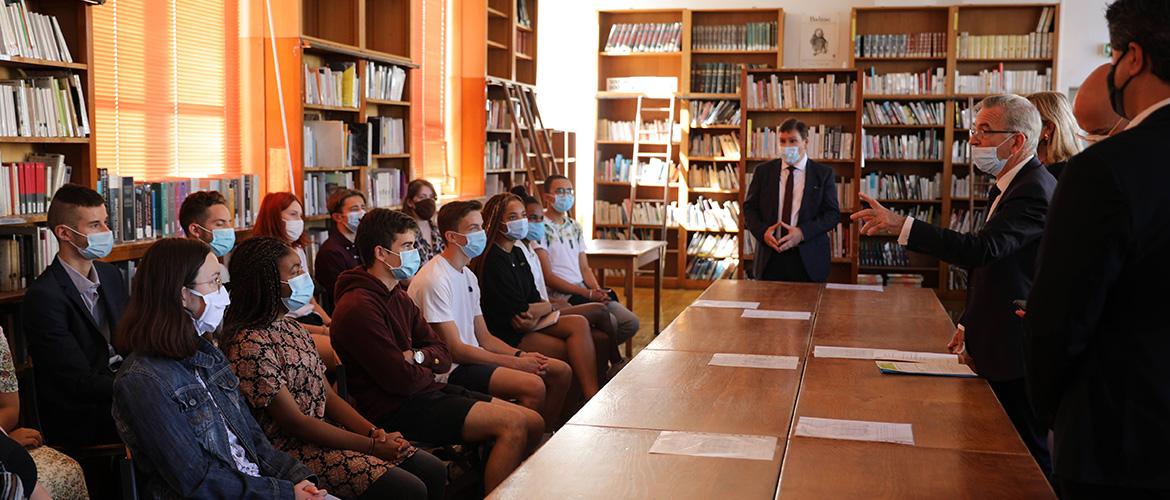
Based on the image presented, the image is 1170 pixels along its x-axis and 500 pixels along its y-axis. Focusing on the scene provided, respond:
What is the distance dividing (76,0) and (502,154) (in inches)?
206

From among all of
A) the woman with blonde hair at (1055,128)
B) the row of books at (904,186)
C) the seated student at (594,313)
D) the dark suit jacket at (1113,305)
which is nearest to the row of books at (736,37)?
the row of books at (904,186)

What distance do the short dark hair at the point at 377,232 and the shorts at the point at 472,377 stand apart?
68cm

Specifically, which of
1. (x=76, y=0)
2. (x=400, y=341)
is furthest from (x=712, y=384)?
(x=76, y=0)

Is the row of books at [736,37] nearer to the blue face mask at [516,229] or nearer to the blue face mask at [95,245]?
the blue face mask at [516,229]

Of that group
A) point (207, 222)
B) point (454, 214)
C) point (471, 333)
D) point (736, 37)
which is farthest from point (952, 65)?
point (207, 222)

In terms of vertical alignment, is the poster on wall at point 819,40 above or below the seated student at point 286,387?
above

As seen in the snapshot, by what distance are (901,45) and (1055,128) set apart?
23.3 ft

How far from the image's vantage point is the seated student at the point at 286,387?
302cm

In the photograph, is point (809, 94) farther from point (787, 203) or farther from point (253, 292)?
point (253, 292)

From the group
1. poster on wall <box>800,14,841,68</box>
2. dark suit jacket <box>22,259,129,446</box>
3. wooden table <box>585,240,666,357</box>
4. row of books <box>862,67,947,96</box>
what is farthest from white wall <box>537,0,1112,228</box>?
dark suit jacket <box>22,259,129,446</box>

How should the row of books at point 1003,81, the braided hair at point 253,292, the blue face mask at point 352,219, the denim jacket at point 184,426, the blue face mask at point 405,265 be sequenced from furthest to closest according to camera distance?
the row of books at point 1003,81 → the blue face mask at point 352,219 → the blue face mask at point 405,265 → the braided hair at point 253,292 → the denim jacket at point 184,426

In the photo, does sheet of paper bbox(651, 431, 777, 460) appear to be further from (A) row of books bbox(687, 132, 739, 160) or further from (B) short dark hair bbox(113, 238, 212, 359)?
(A) row of books bbox(687, 132, 739, 160)

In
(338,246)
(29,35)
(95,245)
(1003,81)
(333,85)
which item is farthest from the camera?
(1003,81)

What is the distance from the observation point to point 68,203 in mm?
3793
